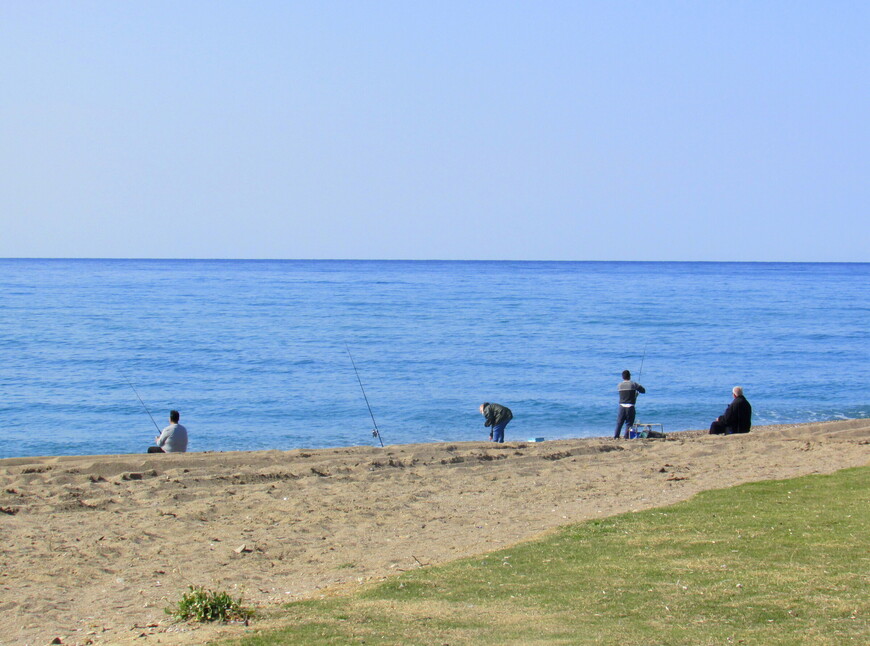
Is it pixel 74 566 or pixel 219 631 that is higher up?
pixel 219 631

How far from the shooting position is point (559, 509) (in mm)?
11391

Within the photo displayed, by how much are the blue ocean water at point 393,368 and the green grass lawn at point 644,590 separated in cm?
1385

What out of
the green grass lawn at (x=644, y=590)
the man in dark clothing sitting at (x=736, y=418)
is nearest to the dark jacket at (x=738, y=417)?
the man in dark clothing sitting at (x=736, y=418)

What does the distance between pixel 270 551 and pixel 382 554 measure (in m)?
1.26

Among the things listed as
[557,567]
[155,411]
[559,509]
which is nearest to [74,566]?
[557,567]

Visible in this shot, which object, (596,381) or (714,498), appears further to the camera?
(596,381)

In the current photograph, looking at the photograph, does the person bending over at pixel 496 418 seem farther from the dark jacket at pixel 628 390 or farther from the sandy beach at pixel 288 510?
the dark jacket at pixel 628 390

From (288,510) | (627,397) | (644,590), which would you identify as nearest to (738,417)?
(627,397)

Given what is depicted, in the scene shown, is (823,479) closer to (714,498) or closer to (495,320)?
(714,498)

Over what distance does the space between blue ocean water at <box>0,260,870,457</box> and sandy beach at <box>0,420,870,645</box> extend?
7.20 meters

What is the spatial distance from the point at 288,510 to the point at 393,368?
24118 millimetres

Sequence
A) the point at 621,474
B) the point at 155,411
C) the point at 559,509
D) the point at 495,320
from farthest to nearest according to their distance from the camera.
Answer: the point at 495,320
the point at 155,411
the point at 621,474
the point at 559,509

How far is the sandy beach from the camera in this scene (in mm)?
8211

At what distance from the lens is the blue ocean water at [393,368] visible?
24.3 metres
